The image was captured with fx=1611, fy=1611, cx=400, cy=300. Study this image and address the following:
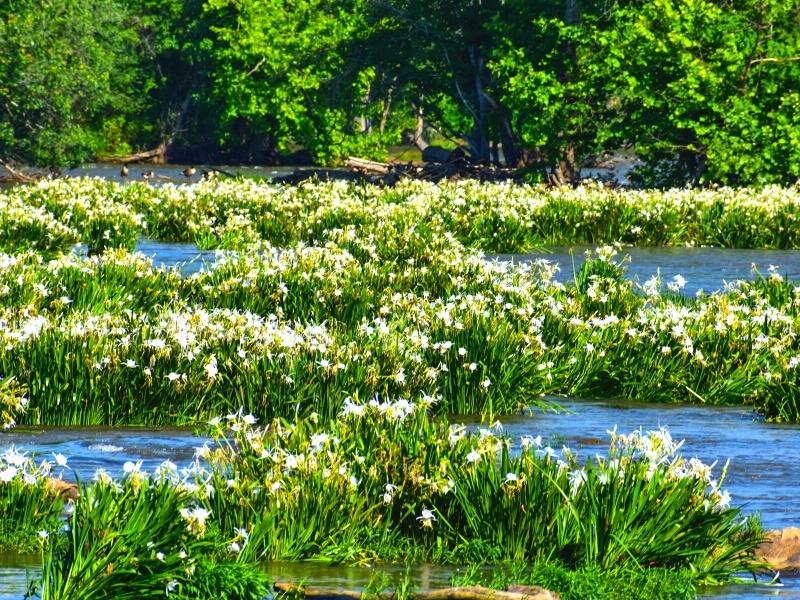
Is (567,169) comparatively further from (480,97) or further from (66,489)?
(66,489)

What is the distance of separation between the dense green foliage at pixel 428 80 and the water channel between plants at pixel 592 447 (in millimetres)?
24636

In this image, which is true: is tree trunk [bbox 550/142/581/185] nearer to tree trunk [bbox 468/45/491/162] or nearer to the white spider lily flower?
tree trunk [bbox 468/45/491/162]

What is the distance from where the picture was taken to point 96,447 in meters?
9.82

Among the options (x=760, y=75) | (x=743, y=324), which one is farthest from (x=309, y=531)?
(x=760, y=75)

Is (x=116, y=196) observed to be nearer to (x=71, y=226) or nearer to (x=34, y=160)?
(x=71, y=226)

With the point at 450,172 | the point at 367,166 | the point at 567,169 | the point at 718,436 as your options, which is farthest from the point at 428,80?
the point at 718,436

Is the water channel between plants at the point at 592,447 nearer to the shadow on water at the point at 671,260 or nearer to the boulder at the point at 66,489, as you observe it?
the boulder at the point at 66,489

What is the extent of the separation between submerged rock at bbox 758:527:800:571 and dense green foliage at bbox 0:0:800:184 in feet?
96.3

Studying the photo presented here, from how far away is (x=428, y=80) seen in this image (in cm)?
5166

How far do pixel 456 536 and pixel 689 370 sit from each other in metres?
6.15

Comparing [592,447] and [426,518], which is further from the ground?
[426,518]

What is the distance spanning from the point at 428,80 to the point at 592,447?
42.2 meters

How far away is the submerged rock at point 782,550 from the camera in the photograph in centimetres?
693

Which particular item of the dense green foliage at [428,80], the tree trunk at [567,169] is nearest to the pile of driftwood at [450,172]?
the dense green foliage at [428,80]
